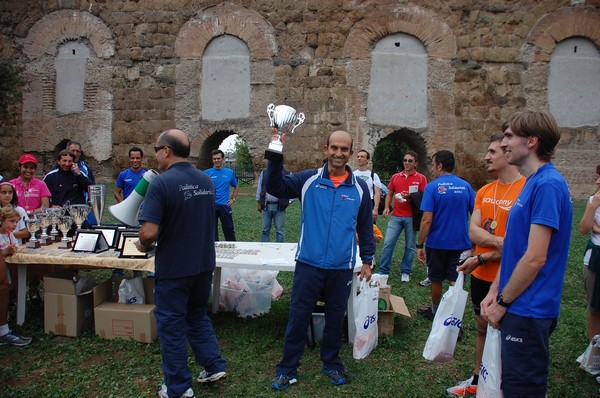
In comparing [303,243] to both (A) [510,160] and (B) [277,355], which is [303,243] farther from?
(A) [510,160]

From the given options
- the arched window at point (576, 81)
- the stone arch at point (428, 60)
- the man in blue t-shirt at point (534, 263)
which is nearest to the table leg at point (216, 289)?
the man in blue t-shirt at point (534, 263)

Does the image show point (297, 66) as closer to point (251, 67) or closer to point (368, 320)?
point (251, 67)

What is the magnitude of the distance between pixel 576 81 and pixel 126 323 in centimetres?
1460

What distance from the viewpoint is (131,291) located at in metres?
4.39

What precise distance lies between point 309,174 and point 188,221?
0.99 metres

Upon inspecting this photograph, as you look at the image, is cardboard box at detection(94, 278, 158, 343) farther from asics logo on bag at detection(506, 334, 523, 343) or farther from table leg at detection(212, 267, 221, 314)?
asics logo on bag at detection(506, 334, 523, 343)

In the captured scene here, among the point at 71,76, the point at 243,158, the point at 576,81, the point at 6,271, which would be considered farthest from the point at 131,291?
the point at 243,158

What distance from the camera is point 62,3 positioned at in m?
14.3

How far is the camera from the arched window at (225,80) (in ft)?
46.0

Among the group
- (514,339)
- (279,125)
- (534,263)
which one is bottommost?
(514,339)

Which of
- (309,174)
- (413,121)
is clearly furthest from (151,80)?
(309,174)

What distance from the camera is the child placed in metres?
3.99

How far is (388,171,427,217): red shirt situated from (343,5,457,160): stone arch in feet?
23.6

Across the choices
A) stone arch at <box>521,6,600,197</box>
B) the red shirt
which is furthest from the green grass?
stone arch at <box>521,6,600,197</box>
